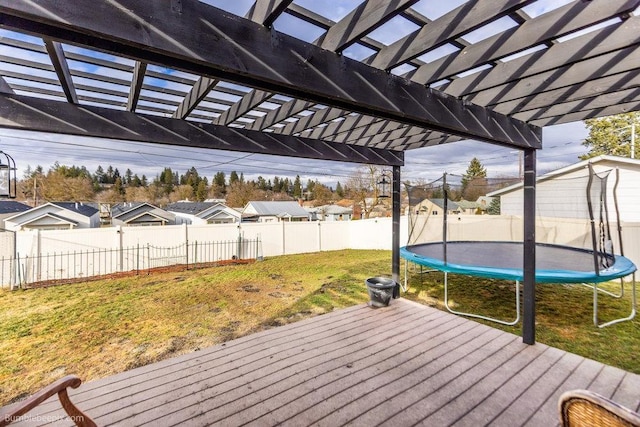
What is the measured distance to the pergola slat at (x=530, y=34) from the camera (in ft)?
4.25

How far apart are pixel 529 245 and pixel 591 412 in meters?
2.20

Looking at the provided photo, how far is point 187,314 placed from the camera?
14.2ft

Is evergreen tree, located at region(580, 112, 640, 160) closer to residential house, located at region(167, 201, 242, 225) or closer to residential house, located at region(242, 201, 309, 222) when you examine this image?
residential house, located at region(242, 201, 309, 222)

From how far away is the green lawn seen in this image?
118 inches

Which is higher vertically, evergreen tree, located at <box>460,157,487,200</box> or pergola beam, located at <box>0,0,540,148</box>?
pergola beam, located at <box>0,0,540,148</box>

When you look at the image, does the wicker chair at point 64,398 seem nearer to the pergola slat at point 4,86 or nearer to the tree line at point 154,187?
the pergola slat at point 4,86

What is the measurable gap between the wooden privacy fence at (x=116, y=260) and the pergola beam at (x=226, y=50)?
7.48 m

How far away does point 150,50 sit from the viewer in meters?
1.13

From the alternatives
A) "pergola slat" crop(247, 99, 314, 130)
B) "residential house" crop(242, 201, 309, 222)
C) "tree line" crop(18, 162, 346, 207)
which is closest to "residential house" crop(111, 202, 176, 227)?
"residential house" crop(242, 201, 309, 222)

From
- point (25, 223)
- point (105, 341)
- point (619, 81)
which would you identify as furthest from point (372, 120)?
point (25, 223)

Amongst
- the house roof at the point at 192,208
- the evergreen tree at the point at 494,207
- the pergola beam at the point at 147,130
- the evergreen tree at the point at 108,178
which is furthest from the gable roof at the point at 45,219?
the evergreen tree at the point at 108,178

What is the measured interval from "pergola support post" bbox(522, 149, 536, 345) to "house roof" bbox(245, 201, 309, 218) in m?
20.9

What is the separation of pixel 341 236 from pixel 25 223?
1335 cm

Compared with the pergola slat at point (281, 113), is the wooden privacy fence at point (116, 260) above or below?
below
